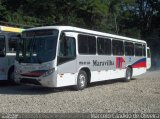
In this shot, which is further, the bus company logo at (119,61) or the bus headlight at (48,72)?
the bus company logo at (119,61)

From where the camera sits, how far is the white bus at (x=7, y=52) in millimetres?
17406

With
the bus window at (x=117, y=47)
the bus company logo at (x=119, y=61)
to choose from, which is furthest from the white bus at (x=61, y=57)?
the bus company logo at (x=119, y=61)

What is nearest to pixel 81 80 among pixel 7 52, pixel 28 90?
pixel 28 90

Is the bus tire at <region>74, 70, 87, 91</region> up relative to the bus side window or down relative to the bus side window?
down

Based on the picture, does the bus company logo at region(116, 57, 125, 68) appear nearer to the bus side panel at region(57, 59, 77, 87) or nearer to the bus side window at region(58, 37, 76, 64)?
the bus side panel at region(57, 59, 77, 87)

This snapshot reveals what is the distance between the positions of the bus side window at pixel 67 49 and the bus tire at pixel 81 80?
1.14 metres

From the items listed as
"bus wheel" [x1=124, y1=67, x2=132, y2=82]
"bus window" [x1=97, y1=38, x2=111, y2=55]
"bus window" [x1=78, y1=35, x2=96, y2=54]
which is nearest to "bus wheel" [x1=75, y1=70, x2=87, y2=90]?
"bus window" [x1=78, y1=35, x2=96, y2=54]

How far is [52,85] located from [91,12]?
22.6 meters

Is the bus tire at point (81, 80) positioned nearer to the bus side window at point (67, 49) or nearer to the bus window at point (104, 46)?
the bus side window at point (67, 49)

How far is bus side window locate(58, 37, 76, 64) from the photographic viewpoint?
1468cm

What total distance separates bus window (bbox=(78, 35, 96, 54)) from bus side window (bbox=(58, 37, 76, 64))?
0.60m

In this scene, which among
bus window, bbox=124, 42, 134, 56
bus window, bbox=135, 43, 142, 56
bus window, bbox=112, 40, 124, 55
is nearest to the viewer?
bus window, bbox=112, 40, 124, 55

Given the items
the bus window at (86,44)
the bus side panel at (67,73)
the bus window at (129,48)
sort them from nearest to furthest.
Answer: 1. the bus side panel at (67,73)
2. the bus window at (86,44)
3. the bus window at (129,48)

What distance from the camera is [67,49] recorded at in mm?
15070
